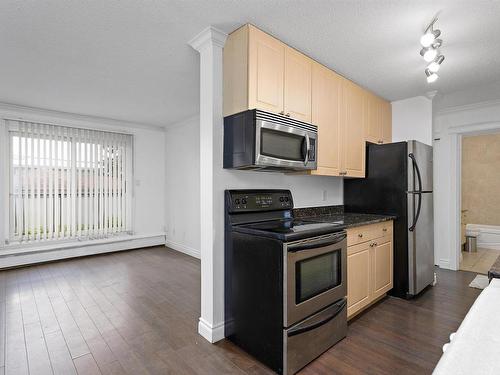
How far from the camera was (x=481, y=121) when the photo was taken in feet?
12.4

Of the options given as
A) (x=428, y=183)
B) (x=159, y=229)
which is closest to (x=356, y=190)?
(x=428, y=183)

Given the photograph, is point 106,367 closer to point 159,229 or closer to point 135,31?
point 135,31

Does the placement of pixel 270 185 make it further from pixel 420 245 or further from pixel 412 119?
pixel 412 119

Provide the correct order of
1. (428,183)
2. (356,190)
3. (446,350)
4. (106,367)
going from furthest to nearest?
(356,190)
(428,183)
(106,367)
(446,350)

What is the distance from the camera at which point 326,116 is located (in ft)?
9.16

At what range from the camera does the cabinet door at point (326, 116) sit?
2686mm

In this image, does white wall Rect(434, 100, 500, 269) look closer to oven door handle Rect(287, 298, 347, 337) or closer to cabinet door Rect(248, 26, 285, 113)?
oven door handle Rect(287, 298, 347, 337)

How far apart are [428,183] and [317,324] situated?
7.62 ft

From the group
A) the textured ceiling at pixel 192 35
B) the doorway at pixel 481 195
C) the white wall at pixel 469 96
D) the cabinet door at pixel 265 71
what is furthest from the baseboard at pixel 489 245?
the cabinet door at pixel 265 71

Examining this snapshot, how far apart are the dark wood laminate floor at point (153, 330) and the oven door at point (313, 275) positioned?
15.8 inches

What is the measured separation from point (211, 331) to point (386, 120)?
11.1 feet

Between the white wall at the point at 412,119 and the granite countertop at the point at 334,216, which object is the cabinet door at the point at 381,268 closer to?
the granite countertop at the point at 334,216

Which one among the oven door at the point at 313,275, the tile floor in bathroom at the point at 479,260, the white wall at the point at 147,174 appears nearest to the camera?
the oven door at the point at 313,275

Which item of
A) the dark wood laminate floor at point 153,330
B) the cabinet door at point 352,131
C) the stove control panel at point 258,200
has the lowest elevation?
the dark wood laminate floor at point 153,330
